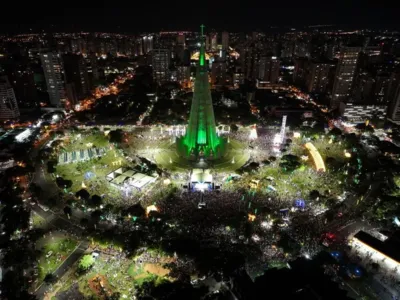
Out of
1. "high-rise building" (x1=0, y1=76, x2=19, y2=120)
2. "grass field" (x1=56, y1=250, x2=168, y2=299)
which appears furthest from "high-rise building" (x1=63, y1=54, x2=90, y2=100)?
"grass field" (x1=56, y1=250, x2=168, y2=299)

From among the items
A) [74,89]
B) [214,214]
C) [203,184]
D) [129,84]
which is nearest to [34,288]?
[214,214]

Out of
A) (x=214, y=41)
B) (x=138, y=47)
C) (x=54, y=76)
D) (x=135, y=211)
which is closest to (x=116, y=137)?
(x=135, y=211)

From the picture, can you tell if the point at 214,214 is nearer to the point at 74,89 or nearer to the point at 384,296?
the point at 384,296

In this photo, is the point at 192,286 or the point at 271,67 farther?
the point at 271,67

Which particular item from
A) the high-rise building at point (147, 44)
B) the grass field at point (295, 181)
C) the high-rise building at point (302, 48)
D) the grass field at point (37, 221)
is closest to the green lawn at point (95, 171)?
the grass field at point (37, 221)

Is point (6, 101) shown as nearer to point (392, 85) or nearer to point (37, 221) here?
point (37, 221)
